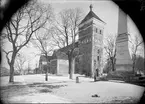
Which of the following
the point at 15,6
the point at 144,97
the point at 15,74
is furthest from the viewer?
the point at 15,74

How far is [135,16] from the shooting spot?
7.43 feet

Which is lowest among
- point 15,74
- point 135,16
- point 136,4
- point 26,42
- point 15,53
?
point 15,74

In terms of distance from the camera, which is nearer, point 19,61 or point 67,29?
point 19,61

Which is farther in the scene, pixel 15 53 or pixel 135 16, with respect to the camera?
pixel 15 53

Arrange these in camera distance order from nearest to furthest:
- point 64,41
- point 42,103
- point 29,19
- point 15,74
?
1. point 42,103
2. point 15,74
3. point 29,19
4. point 64,41

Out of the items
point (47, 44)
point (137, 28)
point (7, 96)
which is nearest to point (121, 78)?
point (47, 44)

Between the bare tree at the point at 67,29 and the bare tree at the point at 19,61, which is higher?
the bare tree at the point at 67,29

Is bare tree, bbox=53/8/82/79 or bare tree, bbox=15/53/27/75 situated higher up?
bare tree, bbox=53/8/82/79

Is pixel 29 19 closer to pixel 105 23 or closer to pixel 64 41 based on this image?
pixel 64 41

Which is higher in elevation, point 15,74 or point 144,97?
point 15,74

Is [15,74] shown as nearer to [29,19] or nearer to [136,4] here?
[29,19]

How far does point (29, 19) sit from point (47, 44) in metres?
1.04

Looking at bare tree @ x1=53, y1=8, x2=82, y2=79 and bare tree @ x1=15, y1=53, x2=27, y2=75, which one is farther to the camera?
bare tree @ x1=53, y1=8, x2=82, y2=79

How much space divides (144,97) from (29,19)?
361 cm
